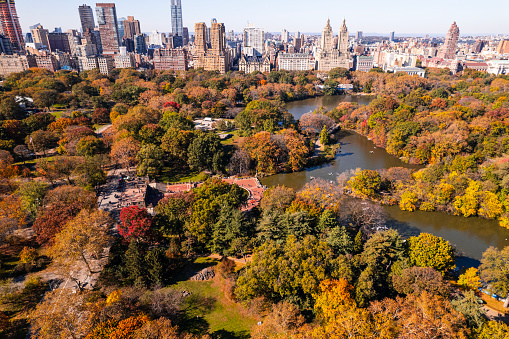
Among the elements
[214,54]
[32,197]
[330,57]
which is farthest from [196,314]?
[330,57]

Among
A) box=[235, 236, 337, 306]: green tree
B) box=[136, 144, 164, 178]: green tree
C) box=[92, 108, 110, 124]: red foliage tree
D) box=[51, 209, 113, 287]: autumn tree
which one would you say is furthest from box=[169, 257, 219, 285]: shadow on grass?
box=[92, 108, 110, 124]: red foliage tree

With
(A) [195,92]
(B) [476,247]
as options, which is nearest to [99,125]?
(A) [195,92]

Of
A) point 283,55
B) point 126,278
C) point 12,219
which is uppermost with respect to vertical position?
point 283,55

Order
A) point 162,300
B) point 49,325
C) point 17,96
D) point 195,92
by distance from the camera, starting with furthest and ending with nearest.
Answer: point 195,92 < point 17,96 < point 162,300 < point 49,325

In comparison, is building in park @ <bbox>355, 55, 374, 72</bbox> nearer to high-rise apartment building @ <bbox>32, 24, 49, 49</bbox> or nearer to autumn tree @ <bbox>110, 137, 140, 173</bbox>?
autumn tree @ <bbox>110, 137, 140, 173</bbox>

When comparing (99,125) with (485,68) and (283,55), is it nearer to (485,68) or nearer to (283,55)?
(283,55)

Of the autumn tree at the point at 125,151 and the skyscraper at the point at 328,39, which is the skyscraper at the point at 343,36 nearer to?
the skyscraper at the point at 328,39

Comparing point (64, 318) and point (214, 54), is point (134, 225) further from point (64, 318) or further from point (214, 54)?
point (214, 54)
